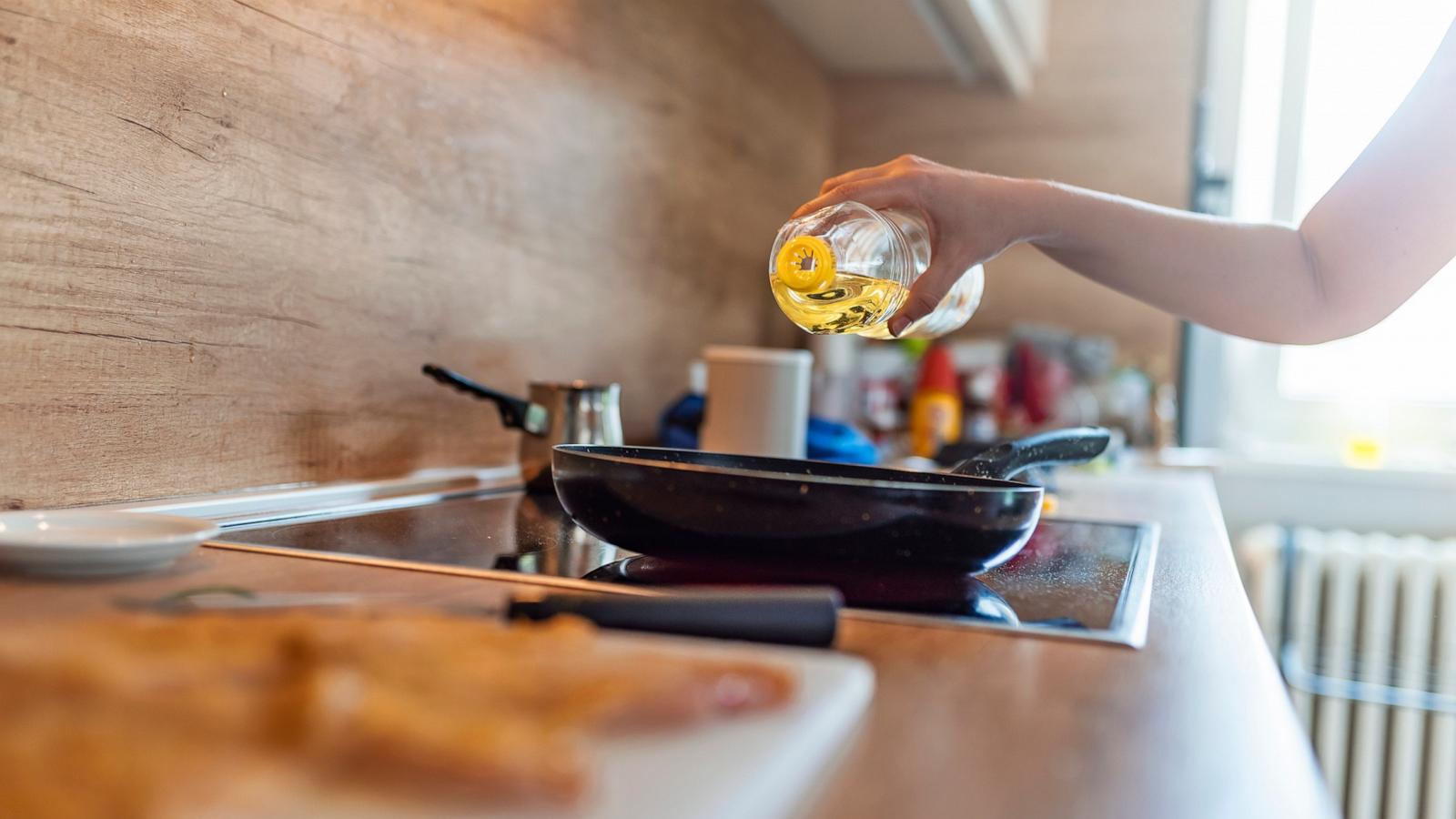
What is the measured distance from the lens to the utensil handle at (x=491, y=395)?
3.31 ft

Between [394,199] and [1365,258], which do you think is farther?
[394,199]

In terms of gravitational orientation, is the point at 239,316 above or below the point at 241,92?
below

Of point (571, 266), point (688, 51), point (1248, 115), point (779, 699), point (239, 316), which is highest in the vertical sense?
point (1248, 115)

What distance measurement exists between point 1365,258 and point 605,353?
84 cm

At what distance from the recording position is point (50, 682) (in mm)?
308

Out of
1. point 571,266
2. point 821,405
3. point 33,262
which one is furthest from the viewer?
point 821,405

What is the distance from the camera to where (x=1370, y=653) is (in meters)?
2.09

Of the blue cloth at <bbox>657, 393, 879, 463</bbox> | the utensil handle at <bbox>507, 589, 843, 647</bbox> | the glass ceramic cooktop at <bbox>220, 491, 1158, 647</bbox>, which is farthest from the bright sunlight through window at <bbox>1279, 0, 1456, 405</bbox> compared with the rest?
the utensil handle at <bbox>507, 589, 843, 647</bbox>

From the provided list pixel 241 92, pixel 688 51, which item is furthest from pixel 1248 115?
pixel 241 92

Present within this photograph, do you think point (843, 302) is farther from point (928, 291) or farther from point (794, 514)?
point (794, 514)

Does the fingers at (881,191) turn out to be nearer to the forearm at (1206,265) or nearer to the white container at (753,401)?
the forearm at (1206,265)

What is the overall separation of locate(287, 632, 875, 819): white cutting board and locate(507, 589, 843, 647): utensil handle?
0.18 feet

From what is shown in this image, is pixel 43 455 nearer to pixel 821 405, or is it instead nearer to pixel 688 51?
pixel 688 51

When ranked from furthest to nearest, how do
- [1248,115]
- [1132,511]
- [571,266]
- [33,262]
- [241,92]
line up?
[1248,115], [571,266], [1132,511], [241,92], [33,262]
